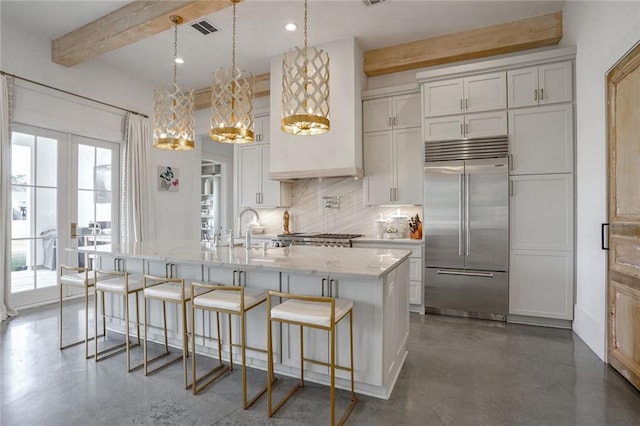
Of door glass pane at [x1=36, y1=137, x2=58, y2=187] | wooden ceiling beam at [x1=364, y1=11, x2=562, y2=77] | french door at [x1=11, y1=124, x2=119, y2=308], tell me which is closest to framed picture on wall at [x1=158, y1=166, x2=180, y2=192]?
french door at [x1=11, y1=124, x2=119, y2=308]

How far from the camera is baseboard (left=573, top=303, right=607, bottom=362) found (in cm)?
282

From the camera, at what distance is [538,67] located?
3709mm

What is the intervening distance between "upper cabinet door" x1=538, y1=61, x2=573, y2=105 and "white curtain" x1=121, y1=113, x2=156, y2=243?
5548 millimetres

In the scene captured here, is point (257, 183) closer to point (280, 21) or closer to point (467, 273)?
point (280, 21)

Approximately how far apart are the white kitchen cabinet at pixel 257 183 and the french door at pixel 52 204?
6.48 feet

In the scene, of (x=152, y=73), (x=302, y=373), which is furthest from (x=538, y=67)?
(x=152, y=73)

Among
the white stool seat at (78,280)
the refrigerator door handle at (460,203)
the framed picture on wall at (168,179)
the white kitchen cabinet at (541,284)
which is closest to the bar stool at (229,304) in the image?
the white stool seat at (78,280)

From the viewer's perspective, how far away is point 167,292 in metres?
2.54

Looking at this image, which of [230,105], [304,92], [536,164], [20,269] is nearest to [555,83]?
[536,164]

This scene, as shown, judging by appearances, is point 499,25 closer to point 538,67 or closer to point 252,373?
point 538,67

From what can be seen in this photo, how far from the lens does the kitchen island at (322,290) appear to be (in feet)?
7.18

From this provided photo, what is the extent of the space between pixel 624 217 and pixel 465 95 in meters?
2.13

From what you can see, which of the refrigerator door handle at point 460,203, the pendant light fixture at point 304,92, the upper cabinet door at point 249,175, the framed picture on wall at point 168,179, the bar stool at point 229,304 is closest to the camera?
the bar stool at point 229,304

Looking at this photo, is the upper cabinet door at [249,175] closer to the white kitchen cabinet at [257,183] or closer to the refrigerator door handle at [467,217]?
the white kitchen cabinet at [257,183]
